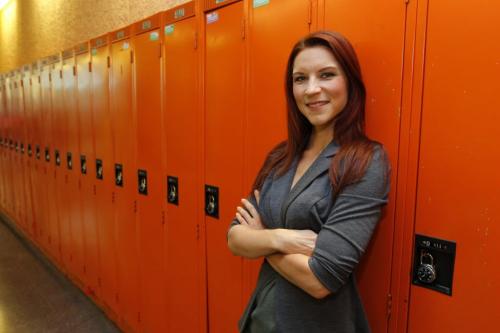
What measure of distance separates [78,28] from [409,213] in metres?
4.77

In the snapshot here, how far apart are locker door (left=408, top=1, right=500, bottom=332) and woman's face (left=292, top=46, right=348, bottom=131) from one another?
0.26 meters

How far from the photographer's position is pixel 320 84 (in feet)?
3.75

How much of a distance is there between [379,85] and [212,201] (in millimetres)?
1083

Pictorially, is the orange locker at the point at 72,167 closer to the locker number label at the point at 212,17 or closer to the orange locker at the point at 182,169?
the orange locker at the point at 182,169

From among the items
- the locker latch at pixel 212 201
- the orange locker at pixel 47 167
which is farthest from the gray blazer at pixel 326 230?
the orange locker at pixel 47 167

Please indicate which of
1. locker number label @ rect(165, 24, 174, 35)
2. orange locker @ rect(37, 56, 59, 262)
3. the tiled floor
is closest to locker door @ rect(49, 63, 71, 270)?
orange locker @ rect(37, 56, 59, 262)

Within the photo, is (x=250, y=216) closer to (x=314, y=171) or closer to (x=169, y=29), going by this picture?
(x=314, y=171)

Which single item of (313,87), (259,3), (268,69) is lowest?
(313,87)

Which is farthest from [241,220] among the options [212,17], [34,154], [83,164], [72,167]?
[34,154]

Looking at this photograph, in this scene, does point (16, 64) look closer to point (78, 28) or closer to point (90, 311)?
point (78, 28)

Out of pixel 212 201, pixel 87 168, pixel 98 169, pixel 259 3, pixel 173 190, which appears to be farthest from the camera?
pixel 87 168

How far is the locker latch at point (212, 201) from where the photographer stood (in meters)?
1.92

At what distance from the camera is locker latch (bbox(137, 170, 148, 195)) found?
2.48 m

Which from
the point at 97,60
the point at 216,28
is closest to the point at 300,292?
the point at 216,28
